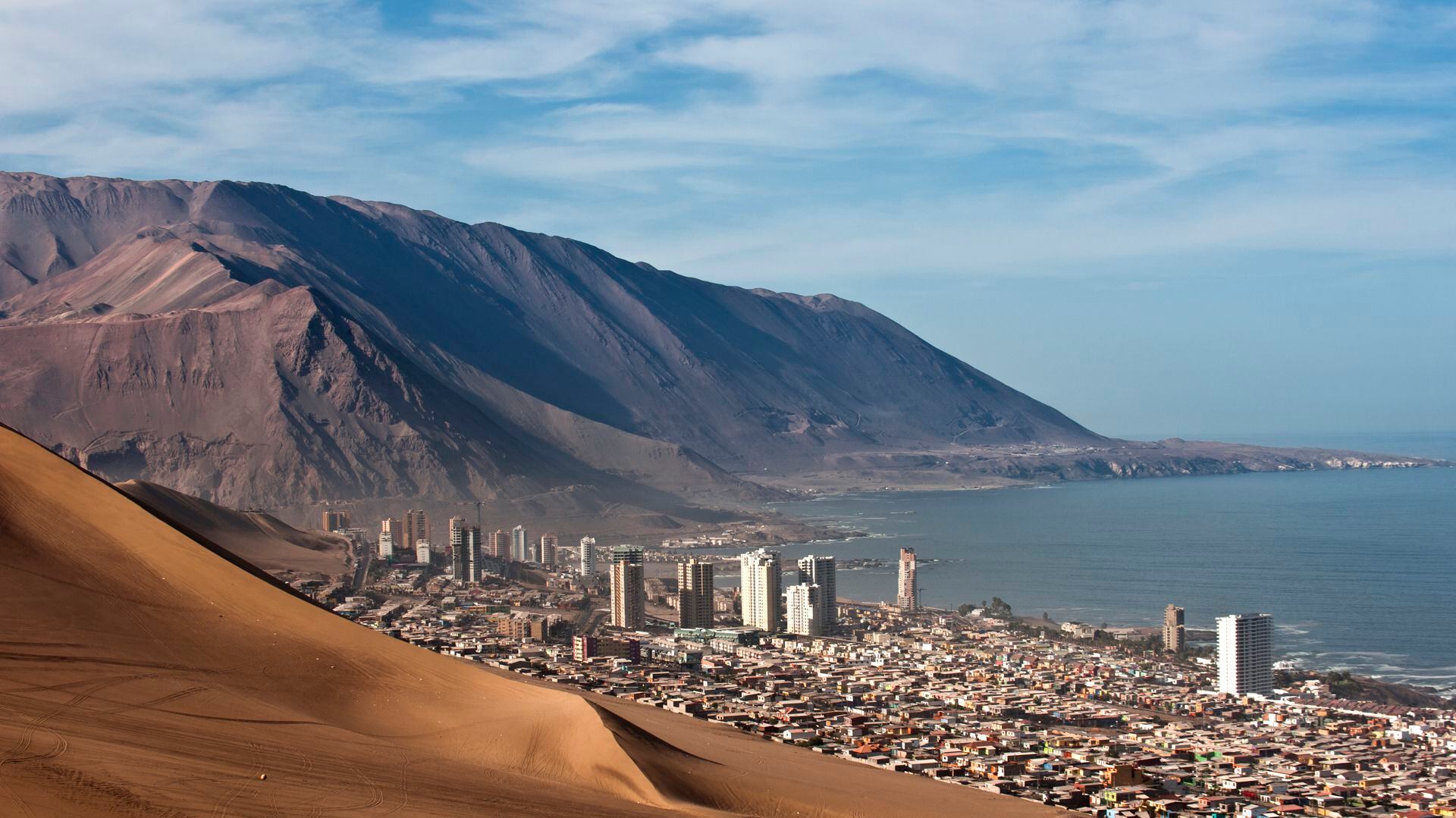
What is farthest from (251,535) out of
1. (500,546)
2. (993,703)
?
(993,703)

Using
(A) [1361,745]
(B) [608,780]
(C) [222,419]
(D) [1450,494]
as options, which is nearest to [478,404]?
(C) [222,419]

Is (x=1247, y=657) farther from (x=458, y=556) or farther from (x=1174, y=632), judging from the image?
(x=458, y=556)

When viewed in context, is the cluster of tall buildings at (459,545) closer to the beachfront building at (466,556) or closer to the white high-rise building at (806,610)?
the beachfront building at (466,556)

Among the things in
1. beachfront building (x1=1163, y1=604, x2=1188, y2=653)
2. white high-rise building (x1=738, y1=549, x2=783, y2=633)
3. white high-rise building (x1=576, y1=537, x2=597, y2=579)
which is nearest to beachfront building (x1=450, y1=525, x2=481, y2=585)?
white high-rise building (x1=576, y1=537, x2=597, y2=579)

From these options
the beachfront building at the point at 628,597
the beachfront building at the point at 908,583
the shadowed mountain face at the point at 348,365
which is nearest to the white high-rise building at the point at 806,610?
the beachfront building at the point at 628,597

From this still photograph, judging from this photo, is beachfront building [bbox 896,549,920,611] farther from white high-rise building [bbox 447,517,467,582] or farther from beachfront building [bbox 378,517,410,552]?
beachfront building [bbox 378,517,410,552]

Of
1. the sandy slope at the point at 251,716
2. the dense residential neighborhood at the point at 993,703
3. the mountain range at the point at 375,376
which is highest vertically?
the mountain range at the point at 375,376
